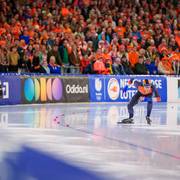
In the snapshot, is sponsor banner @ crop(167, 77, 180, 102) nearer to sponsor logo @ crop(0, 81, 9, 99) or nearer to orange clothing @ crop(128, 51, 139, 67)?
orange clothing @ crop(128, 51, 139, 67)

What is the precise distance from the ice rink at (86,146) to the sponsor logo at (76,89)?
498cm

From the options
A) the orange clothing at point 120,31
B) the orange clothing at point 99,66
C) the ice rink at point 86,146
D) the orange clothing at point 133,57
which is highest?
the orange clothing at point 120,31

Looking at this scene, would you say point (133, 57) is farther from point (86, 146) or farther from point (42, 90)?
point (86, 146)

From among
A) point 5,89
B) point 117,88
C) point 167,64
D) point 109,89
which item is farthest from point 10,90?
point 167,64

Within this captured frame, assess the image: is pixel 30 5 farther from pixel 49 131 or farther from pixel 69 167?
pixel 69 167

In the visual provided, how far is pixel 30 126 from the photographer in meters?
12.8

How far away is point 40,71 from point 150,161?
44.3 ft

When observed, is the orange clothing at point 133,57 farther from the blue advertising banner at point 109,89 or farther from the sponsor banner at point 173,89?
the sponsor banner at point 173,89

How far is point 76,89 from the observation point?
22.2 metres

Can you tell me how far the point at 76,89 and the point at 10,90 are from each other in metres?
→ 3.30

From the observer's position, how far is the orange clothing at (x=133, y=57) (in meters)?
24.0

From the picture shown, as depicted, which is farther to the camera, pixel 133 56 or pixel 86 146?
pixel 133 56

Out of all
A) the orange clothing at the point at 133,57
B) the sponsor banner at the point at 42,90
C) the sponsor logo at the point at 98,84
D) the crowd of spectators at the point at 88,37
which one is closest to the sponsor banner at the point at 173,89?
the crowd of spectators at the point at 88,37

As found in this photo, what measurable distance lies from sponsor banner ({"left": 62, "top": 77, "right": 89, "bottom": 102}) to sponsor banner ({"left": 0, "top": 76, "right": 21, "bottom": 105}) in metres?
2.21
